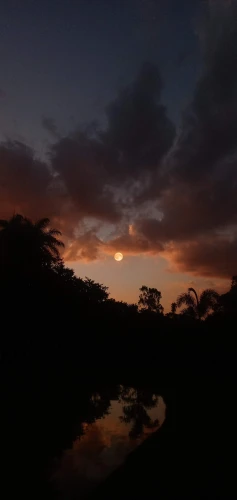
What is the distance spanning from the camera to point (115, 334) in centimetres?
2175

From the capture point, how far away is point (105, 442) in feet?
29.8

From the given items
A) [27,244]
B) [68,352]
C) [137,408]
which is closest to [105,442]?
[137,408]

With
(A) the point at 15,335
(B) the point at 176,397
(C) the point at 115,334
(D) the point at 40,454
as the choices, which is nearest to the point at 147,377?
(C) the point at 115,334

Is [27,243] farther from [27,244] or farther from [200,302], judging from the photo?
[200,302]

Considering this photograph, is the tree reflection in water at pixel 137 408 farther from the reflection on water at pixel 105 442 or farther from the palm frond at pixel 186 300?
the palm frond at pixel 186 300

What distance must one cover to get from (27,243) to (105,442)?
18646mm

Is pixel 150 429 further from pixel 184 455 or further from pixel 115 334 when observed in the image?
pixel 115 334

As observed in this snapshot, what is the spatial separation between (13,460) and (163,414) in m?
5.85

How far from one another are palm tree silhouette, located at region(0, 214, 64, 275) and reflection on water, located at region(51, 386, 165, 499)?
42.0 ft

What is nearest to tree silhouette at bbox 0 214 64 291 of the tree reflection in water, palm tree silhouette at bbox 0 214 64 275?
palm tree silhouette at bbox 0 214 64 275

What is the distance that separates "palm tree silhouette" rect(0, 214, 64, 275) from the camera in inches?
941

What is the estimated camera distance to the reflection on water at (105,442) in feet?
22.0

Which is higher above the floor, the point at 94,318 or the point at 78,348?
the point at 94,318

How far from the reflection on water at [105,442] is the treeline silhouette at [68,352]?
16cm
